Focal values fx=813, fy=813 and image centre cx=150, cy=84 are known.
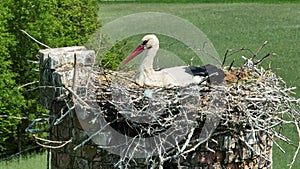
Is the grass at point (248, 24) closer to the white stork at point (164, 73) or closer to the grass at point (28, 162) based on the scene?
the grass at point (28, 162)

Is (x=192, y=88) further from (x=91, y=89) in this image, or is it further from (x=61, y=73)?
(x=61, y=73)

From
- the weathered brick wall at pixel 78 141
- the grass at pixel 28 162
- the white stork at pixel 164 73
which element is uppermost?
the white stork at pixel 164 73

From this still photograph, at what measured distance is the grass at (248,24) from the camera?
24.2 meters

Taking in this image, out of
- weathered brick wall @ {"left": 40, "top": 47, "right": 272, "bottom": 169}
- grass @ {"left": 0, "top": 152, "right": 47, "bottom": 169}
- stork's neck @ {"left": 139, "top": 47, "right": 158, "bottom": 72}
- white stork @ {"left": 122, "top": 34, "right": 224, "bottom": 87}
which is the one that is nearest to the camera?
weathered brick wall @ {"left": 40, "top": 47, "right": 272, "bottom": 169}

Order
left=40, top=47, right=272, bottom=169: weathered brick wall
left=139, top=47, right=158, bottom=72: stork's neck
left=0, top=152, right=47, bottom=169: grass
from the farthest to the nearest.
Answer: left=0, top=152, right=47, bottom=169: grass < left=139, top=47, right=158, bottom=72: stork's neck < left=40, top=47, right=272, bottom=169: weathered brick wall

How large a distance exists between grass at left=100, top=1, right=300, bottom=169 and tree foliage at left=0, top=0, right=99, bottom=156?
711cm

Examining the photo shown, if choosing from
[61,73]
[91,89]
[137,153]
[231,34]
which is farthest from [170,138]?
[231,34]

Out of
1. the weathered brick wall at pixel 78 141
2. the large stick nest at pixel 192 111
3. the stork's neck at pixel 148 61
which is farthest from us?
the stork's neck at pixel 148 61

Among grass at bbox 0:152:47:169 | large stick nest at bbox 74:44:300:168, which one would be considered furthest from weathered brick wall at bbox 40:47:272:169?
grass at bbox 0:152:47:169

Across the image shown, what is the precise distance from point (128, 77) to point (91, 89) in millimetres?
957

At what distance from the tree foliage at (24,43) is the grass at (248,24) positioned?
7106mm

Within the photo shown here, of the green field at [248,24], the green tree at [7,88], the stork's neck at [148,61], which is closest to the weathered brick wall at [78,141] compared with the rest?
the stork's neck at [148,61]

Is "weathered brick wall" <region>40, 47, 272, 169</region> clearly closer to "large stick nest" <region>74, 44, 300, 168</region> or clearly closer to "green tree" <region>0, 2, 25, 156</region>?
"large stick nest" <region>74, 44, 300, 168</region>

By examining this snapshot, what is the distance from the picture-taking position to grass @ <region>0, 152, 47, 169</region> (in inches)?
520
